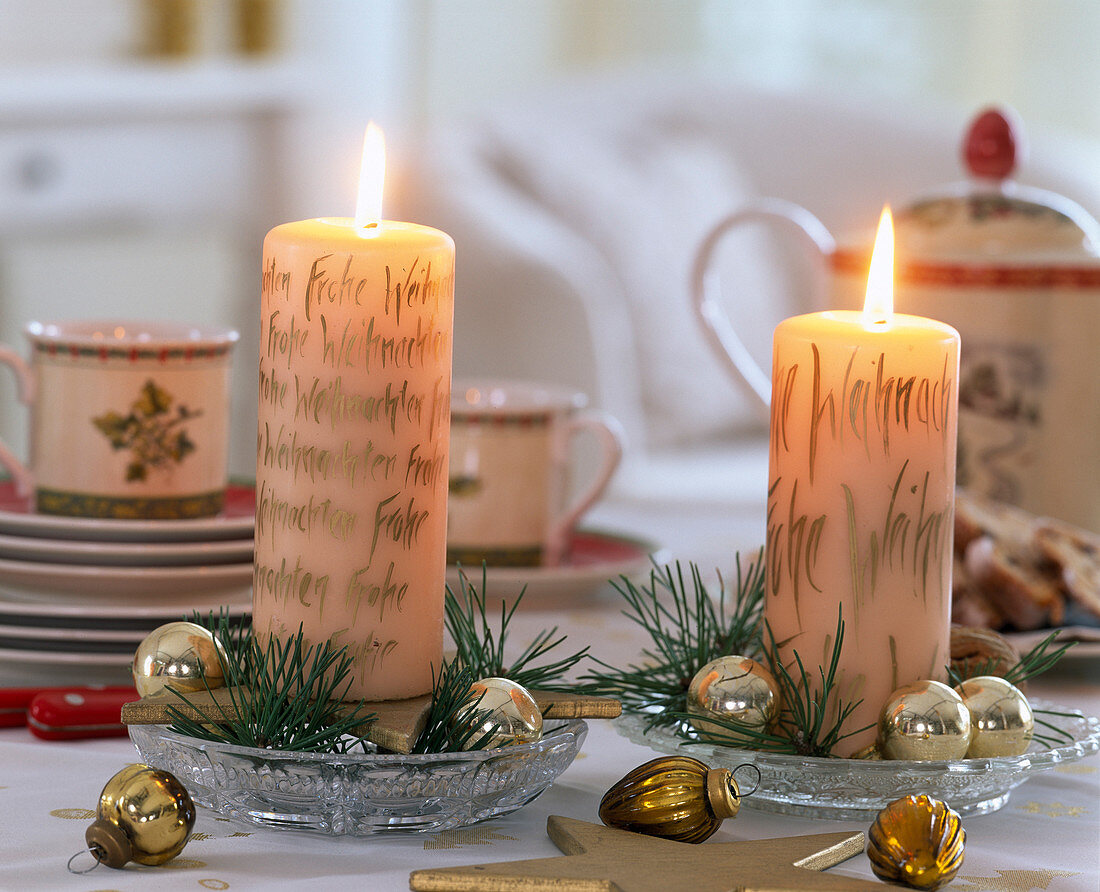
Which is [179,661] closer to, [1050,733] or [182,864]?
[182,864]

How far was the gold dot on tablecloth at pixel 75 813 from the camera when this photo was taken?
18.5 inches

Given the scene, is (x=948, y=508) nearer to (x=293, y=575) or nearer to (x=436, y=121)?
(x=293, y=575)

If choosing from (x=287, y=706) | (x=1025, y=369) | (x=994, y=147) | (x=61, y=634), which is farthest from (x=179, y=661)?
(x=994, y=147)

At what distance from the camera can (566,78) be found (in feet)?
10.4

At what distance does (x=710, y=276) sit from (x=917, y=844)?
61cm

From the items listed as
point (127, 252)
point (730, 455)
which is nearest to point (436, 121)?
point (127, 252)

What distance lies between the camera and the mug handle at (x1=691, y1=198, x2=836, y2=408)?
896 millimetres

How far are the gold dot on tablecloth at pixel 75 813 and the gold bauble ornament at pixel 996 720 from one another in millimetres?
295

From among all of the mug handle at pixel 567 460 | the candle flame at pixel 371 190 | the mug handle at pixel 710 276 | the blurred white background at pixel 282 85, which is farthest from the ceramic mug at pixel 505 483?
the blurred white background at pixel 282 85

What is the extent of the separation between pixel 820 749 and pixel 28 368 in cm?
46

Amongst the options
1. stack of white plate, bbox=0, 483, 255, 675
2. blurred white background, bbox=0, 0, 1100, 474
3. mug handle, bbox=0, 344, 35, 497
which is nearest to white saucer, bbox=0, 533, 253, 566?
stack of white plate, bbox=0, 483, 255, 675

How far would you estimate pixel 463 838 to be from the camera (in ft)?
1.48

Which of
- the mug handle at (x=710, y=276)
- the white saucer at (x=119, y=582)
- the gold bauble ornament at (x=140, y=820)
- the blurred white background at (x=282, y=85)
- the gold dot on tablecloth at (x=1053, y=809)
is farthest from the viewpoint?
the blurred white background at (x=282, y=85)

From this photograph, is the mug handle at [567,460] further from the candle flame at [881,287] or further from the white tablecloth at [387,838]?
the candle flame at [881,287]
